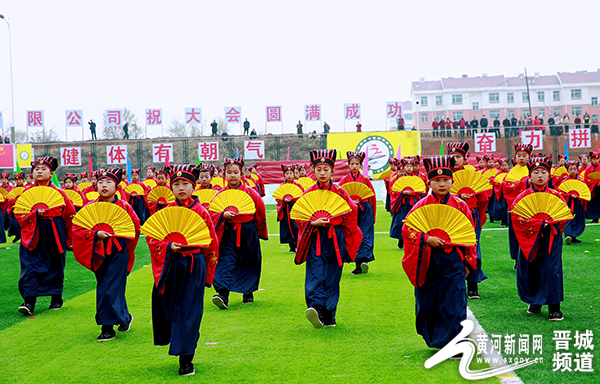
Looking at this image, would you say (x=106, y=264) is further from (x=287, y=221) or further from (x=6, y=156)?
(x=6, y=156)

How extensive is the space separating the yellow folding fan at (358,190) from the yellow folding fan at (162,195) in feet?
16.2

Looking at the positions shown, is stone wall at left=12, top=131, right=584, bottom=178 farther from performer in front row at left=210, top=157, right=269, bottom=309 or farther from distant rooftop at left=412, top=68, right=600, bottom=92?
distant rooftop at left=412, top=68, right=600, bottom=92

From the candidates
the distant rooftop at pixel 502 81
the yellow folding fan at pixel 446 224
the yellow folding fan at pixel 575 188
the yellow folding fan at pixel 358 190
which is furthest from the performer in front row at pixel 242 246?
the distant rooftop at pixel 502 81

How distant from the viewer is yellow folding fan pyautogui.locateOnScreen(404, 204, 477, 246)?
4.64m

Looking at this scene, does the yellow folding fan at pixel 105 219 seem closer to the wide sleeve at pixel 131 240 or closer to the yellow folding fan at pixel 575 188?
the wide sleeve at pixel 131 240

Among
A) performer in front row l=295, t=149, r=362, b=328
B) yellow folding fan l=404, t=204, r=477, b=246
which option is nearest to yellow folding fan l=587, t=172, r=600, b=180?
performer in front row l=295, t=149, r=362, b=328

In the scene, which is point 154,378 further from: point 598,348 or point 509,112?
point 509,112

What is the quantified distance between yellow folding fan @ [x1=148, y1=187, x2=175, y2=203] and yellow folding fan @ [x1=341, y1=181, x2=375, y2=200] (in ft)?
16.2

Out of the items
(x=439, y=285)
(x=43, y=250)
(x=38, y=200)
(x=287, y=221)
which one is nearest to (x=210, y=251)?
(x=439, y=285)

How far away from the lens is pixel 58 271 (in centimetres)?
734

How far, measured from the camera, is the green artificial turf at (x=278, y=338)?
4.55m

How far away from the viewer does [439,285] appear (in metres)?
4.73

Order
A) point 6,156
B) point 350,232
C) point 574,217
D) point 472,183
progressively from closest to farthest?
point 350,232 < point 472,183 < point 574,217 < point 6,156

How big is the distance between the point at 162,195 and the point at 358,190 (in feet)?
17.6
